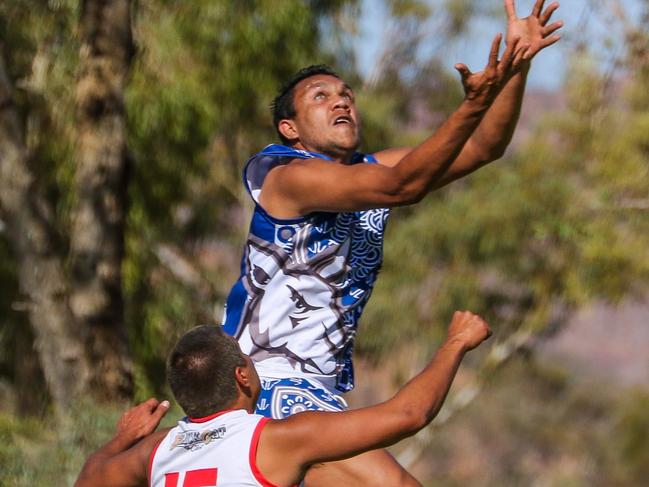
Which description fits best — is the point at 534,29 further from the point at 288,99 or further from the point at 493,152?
the point at 288,99

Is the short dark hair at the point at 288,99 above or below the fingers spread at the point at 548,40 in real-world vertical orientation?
below

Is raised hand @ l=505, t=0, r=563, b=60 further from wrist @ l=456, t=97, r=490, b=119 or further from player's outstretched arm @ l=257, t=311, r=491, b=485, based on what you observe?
player's outstretched arm @ l=257, t=311, r=491, b=485

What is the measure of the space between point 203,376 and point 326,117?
1590 millimetres

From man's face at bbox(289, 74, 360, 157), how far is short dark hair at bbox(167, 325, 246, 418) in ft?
4.59

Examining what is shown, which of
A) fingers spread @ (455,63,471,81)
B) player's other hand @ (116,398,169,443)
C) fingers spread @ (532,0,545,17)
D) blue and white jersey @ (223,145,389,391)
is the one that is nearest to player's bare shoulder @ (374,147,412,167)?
blue and white jersey @ (223,145,389,391)

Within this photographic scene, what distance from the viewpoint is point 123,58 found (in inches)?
473

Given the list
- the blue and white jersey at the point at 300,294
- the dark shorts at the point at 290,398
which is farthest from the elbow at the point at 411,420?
the blue and white jersey at the point at 300,294

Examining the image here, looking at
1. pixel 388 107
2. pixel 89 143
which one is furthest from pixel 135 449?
pixel 388 107

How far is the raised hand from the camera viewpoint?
4535mm

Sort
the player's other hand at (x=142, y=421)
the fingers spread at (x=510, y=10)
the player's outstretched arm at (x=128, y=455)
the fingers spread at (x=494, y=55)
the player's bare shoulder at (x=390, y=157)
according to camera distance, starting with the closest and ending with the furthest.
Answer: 1. the player's outstretched arm at (x=128, y=455)
2. the fingers spread at (x=494, y=55)
3. the player's other hand at (x=142, y=421)
4. the fingers spread at (x=510, y=10)
5. the player's bare shoulder at (x=390, y=157)

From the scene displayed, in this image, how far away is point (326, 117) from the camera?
5328 millimetres

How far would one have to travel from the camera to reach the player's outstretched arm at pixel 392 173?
4438mm

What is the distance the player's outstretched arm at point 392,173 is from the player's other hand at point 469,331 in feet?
2.18

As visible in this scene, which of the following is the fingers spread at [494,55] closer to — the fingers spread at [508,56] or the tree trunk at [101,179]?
the fingers spread at [508,56]
